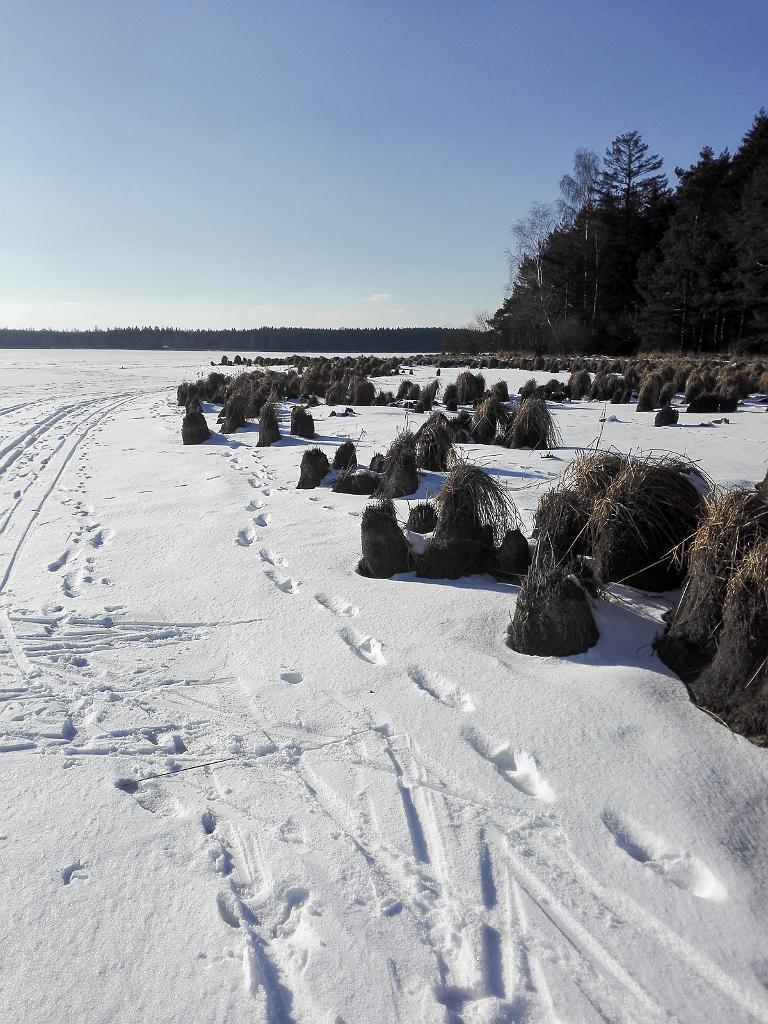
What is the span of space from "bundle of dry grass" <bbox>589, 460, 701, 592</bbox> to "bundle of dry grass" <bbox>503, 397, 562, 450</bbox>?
17.2 feet

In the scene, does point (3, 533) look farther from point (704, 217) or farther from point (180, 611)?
point (704, 217)

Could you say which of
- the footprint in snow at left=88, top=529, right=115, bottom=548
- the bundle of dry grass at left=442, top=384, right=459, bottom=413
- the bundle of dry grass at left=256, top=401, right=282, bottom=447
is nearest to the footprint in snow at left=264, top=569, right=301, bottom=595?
the footprint in snow at left=88, top=529, right=115, bottom=548

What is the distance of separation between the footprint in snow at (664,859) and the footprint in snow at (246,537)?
3.93 m

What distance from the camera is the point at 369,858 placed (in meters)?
2.36

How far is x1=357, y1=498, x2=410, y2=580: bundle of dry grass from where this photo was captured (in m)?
4.84

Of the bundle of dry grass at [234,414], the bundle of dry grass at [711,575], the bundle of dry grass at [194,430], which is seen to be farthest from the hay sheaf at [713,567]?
the bundle of dry grass at [234,414]

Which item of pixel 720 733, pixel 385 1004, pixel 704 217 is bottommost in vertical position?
pixel 385 1004

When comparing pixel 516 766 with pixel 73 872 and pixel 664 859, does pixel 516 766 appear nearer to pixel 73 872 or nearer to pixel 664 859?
pixel 664 859

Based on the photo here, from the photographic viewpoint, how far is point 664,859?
7.58 ft

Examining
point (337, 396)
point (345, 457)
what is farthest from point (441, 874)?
point (337, 396)

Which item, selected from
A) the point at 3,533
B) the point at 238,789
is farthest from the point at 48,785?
the point at 3,533

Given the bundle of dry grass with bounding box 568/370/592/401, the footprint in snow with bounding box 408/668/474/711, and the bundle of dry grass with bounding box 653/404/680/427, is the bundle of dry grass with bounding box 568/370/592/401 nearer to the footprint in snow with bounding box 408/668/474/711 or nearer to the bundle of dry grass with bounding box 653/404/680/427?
the bundle of dry grass with bounding box 653/404/680/427

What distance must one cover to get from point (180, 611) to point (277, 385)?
1317 cm

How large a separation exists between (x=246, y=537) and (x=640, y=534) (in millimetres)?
3364
